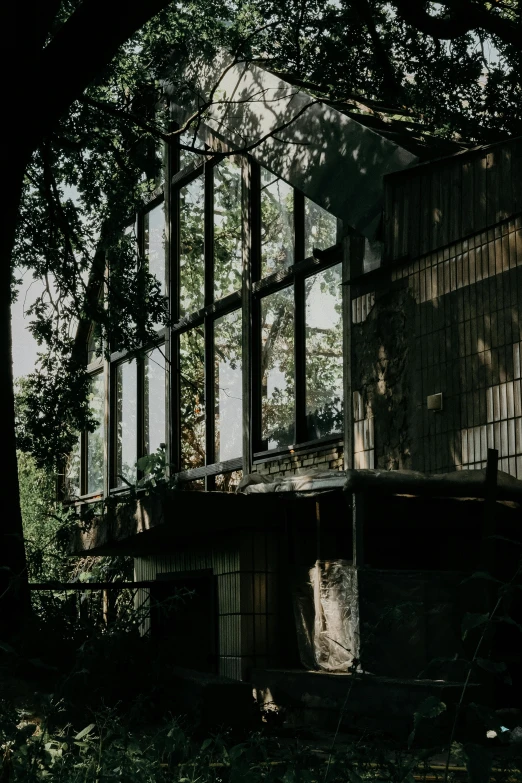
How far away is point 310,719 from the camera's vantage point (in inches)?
361

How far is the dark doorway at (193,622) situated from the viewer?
1177 centimetres

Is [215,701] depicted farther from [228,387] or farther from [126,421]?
[126,421]

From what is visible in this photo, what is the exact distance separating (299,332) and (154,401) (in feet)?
16.5

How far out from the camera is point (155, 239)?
19375mm

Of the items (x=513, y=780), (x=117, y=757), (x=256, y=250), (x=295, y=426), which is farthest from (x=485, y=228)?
(x=117, y=757)

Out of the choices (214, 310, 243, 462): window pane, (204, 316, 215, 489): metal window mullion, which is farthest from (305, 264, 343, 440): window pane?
(204, 316, 215, 489): metal window mullion

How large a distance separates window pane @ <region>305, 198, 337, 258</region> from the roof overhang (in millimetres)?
458

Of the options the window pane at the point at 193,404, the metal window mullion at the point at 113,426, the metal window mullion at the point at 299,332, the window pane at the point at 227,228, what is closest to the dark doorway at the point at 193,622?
the metal window mullion at the point at 299,332

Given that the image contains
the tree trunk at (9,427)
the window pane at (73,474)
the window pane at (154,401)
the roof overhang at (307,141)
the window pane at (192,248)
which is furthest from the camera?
the window pane at (73,474)

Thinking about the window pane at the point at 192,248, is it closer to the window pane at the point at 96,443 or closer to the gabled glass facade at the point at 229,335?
the gabled glass facade at the point at 229,335

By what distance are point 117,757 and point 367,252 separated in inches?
368

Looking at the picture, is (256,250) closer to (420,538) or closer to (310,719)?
(420,538)

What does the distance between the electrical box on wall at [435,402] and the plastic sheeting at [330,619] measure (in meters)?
2.30

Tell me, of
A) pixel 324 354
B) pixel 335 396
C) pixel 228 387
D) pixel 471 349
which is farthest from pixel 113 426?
pixel 471 349
